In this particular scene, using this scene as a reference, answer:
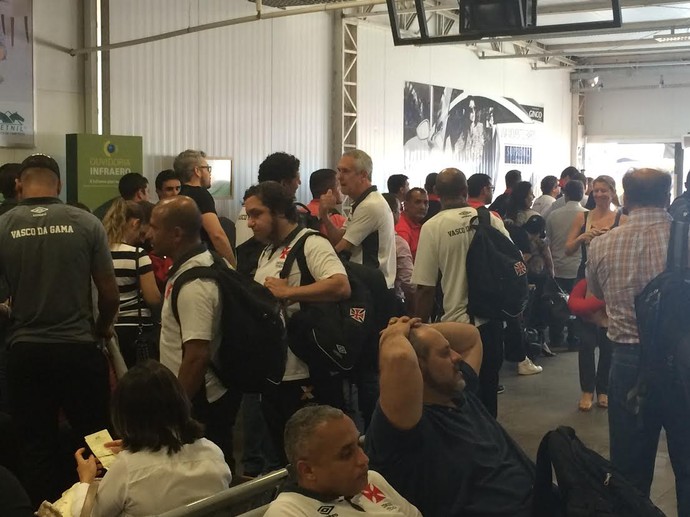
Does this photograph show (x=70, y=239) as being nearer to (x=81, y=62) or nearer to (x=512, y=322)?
(x=512, y=322)

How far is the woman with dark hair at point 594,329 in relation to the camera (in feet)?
18.6

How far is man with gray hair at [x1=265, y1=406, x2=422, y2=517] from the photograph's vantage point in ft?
6.56

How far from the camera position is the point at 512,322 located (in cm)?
450

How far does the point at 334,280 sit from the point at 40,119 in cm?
519

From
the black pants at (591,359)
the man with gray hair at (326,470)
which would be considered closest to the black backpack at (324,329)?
the man with gray hair at (326,470)

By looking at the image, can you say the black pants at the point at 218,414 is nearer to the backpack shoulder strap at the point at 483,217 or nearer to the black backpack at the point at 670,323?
the black backpack at the point at 670,323

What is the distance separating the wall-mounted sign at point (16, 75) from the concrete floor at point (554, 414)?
457 cm

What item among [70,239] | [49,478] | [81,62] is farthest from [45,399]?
[81,62]

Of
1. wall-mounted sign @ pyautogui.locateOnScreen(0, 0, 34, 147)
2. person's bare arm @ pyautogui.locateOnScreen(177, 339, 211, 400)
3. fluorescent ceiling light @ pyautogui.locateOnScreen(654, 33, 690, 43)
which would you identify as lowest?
person's bare arm @ pyautogui.locateOnScreen(177, 339, 211, 400)

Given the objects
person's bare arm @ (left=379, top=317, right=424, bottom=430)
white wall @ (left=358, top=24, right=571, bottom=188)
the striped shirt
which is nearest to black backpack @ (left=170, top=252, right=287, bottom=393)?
person's bare arm @ (left=379, top=317, right=424, bottom=430)

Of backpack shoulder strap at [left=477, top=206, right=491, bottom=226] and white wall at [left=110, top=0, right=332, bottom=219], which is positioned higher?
white wall at [left=110, top=0, right=332, bottom=219]

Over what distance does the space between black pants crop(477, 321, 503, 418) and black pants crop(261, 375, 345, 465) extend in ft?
3.48

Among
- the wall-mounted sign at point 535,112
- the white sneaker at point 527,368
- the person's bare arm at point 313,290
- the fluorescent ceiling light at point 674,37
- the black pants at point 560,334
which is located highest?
the fluorescent ceiling light at point 674,37

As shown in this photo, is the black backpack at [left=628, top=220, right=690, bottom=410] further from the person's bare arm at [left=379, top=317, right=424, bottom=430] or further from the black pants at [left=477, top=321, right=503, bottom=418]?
the black pants at [left=477, top=321, right=503, bottom=418]
